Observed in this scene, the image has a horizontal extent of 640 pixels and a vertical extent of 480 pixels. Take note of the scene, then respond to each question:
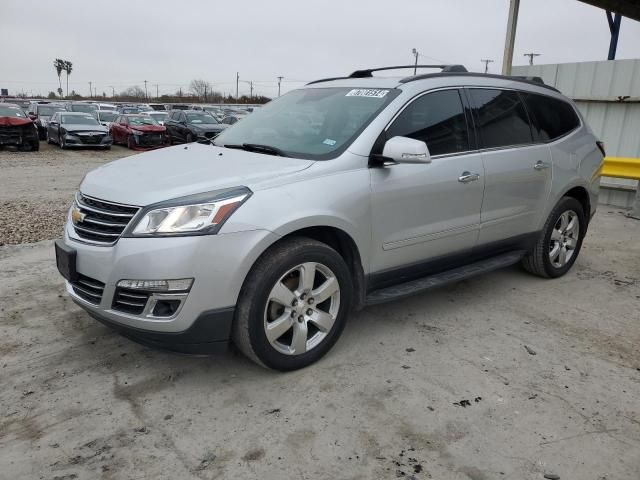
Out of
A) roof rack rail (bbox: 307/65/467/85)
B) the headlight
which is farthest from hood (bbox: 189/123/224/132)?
the headlight

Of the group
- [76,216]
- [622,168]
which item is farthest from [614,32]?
[76,216]

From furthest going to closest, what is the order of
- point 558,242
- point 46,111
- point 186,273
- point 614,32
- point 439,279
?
1. point 46,111
2. point 614,32
3. point 558,242
4. point 439,279
5. point 186,273

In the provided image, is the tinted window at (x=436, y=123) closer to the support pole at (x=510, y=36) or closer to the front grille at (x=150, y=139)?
the support pole at (x=510, y=36)

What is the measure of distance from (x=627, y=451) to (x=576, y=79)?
29.3ft

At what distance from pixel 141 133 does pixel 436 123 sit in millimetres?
18389

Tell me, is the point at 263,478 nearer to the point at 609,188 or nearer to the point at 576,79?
the point at 609,188

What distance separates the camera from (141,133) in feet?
66.3

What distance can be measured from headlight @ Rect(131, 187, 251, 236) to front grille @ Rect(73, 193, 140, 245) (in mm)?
121

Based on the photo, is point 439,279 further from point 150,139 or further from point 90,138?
point 150,139

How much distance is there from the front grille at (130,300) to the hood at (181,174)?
48cm

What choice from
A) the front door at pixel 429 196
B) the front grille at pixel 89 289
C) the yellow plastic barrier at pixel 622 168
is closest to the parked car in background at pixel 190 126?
the yellow plastic barrier at pixel 622 168

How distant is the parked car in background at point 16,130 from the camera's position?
692 inches

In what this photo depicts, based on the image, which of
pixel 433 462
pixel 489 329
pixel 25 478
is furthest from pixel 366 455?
pixel 489 329

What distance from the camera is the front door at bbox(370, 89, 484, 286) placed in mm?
3486
